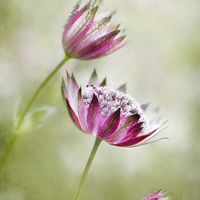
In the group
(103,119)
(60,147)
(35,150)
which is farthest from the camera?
(60,147)

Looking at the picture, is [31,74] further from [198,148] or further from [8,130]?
[198,148]

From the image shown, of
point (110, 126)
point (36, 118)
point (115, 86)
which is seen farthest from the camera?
point (115, 86)

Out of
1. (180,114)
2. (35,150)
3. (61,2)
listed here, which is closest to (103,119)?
(35,150)

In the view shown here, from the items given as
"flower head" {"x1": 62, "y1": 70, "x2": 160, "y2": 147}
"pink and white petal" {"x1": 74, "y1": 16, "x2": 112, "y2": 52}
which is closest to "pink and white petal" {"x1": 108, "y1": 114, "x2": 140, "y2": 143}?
"flower head" {"x1": 62, "y1": 70, "x2": 160, "y2": 147}

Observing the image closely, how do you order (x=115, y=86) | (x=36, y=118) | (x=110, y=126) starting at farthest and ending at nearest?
(x=115, y=86)
(x=36, y=118)
(x=110, y=126)

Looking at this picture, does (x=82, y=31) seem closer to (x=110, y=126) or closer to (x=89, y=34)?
(x=89, y=34)

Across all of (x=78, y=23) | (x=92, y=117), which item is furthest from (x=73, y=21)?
(x=92, y=117)
